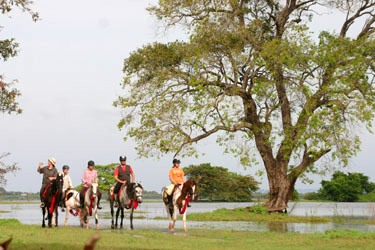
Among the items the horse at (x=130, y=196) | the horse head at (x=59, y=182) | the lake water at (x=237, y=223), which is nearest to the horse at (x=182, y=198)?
the horse at (x=130, y=196)

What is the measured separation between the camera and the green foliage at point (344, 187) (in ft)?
247

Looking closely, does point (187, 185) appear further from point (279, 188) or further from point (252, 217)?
point (279, 188)

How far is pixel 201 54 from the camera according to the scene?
32.4 m

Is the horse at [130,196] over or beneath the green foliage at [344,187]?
beneath

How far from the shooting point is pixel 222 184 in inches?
3319

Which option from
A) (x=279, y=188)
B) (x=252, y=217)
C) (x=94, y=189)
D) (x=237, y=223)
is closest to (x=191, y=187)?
(x=94, y=189)

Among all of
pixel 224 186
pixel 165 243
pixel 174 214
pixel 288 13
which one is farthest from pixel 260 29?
pixel 224 186

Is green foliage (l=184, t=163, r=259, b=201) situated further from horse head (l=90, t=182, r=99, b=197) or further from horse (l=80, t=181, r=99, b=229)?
horse head (l=90, t=182, r=99, b=197)

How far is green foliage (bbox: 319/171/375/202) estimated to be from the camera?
247ft

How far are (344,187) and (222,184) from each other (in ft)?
50.5

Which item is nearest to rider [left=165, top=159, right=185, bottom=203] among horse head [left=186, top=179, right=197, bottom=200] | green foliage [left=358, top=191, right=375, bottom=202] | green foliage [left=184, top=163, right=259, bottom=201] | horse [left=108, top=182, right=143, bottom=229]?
horse head [left=186, top=179, right=197, bottom=200]

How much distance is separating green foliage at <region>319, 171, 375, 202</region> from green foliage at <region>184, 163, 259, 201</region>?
904 cm

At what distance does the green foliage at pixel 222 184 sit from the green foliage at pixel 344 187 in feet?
29.7

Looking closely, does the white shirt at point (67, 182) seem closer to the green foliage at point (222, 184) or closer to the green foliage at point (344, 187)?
the green foliage at point (344, 187)
